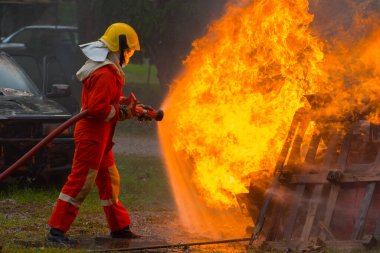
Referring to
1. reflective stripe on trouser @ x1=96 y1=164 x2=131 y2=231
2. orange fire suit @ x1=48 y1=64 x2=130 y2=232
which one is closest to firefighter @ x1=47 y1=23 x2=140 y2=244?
orange fire suit @ x1=48 y1=64 x2=130 y2=232

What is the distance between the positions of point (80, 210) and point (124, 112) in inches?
92.9

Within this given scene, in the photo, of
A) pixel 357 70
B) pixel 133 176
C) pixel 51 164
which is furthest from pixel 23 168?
pixel 357 70

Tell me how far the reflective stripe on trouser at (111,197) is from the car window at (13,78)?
372cm

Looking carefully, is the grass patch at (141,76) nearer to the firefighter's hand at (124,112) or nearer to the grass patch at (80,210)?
the grass patch at (80,210)

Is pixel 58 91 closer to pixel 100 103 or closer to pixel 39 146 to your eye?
pixel 100 103

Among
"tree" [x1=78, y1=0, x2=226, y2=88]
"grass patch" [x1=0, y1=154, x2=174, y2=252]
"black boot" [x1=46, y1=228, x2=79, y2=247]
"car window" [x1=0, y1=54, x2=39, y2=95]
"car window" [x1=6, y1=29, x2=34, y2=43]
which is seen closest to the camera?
"black boot" [x1=46, y1=228, x2=79, y2=247]

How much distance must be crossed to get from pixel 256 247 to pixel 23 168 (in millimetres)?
3775

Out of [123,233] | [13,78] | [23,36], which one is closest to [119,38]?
[123,233]

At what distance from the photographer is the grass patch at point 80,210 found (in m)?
7.85

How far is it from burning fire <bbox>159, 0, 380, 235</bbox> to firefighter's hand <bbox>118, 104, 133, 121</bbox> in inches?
47.4

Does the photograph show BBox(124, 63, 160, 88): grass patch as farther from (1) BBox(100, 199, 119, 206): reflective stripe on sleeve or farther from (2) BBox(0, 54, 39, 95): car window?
(1) BBox(100, 199, 119, 206): reflective stripe on sleeve

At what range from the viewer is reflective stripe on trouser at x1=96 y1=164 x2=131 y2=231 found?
773 centimetres

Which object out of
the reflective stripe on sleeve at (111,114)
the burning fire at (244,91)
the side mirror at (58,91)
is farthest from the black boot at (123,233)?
the side mirror at (58,91)

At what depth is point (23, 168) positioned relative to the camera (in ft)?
33.0
